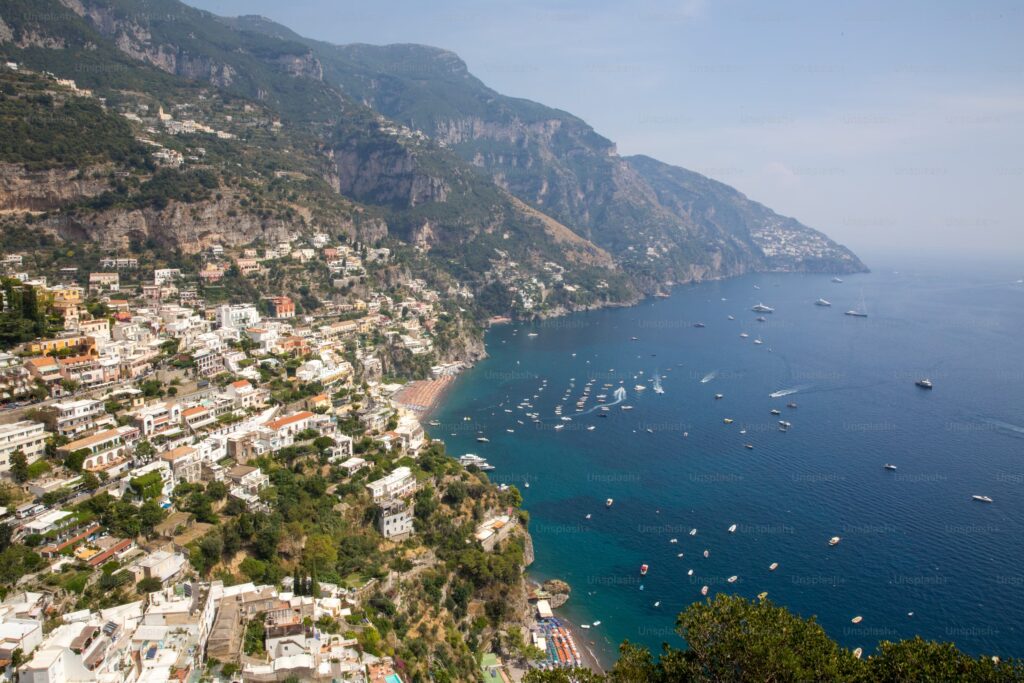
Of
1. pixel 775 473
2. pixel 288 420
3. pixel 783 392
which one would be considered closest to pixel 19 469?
pixel 288 420

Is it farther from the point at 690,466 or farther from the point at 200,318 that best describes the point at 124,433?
the point at 690,466

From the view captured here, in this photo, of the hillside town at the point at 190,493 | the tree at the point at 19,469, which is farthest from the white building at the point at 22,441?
the tree at the point at 19,469

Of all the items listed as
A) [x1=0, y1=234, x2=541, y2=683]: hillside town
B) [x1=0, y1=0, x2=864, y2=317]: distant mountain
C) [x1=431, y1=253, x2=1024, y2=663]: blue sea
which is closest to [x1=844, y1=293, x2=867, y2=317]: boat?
[x1=431, y1=253, x2=1024, y2=663]: blue sea

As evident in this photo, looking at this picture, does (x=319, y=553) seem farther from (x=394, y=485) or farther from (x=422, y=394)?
(x=422, y=394)

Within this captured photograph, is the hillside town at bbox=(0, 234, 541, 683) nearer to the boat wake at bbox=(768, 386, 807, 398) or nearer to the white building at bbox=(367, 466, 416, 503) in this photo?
the white building at bbox=(367, 466, 416, 503)

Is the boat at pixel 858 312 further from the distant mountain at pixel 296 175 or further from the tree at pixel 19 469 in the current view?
the tree at pixel 19 469

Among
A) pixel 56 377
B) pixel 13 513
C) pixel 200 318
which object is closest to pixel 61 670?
pixel 13 513
